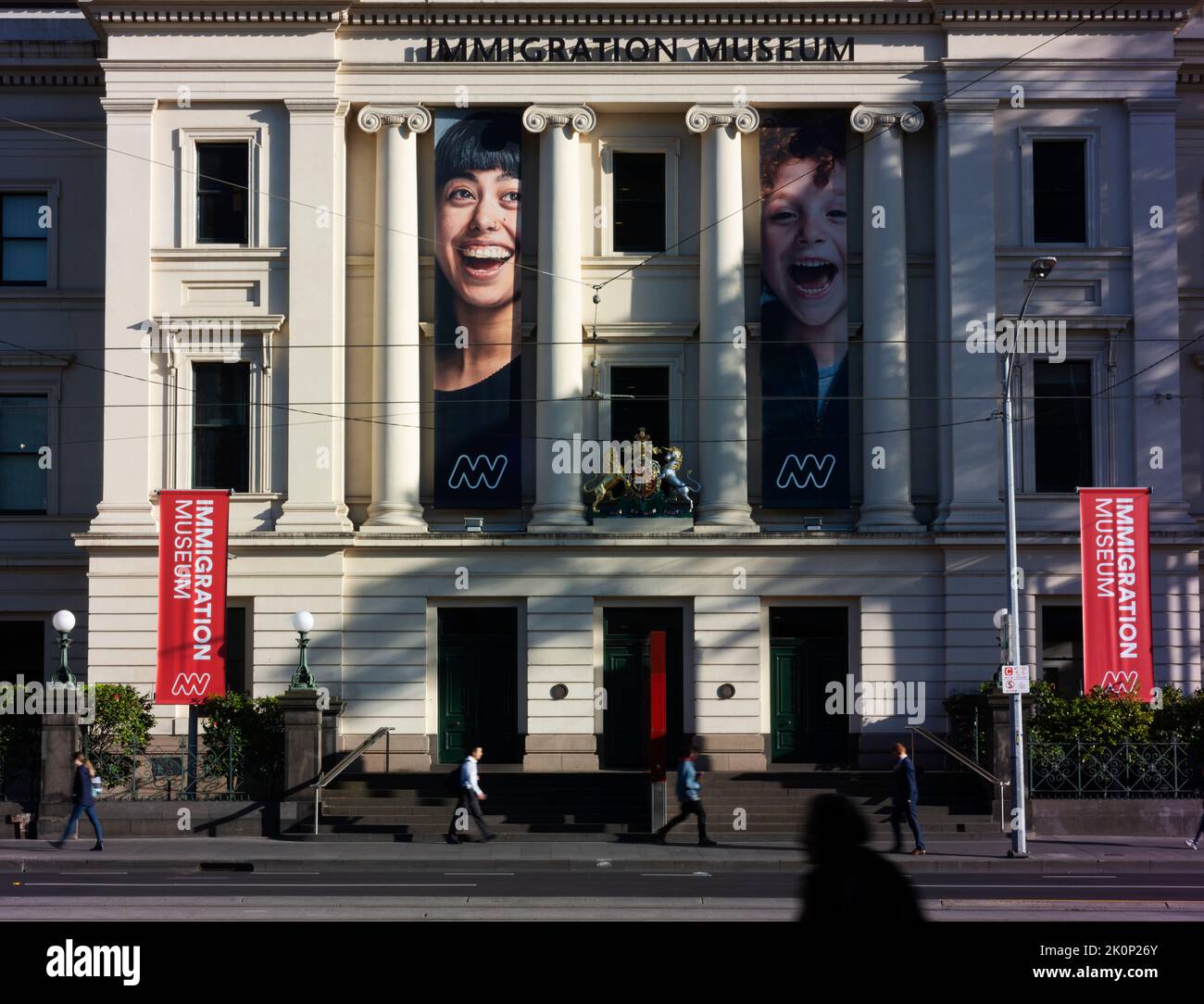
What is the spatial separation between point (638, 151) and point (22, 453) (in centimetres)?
1577

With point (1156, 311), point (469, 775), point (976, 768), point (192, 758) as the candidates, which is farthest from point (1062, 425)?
point (192, 758)

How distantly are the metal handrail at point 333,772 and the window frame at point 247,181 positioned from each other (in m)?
10.8

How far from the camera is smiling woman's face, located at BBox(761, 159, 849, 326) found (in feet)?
108

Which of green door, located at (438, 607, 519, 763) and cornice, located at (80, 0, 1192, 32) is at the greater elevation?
cornice, located at (80, 0, 1192, 32)

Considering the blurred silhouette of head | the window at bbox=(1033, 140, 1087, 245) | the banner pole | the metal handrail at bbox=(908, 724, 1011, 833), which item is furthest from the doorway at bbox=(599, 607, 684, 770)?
the blurred silhouette of head

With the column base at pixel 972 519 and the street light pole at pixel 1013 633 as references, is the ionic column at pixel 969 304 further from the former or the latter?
the street light pole at pixel 1013 633

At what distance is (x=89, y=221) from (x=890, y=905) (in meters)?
33.1

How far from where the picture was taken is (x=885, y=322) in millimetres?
32969

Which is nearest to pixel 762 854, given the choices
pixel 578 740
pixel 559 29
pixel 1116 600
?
pixel 578 740

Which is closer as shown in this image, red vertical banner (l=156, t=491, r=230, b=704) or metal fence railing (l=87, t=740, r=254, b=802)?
metal fence railing (l=87, t=740, r=254, b=802)

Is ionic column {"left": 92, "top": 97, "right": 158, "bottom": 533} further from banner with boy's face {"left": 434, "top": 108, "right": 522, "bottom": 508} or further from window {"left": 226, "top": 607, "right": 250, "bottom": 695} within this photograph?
banner with boy's face {"left": 434, "top": 108, "right": 522, "bottom": 508}

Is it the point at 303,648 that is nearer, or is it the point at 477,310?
the point at 303,648

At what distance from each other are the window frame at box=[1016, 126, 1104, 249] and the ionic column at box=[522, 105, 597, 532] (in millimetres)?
9449

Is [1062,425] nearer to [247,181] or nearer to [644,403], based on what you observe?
[644,403]
